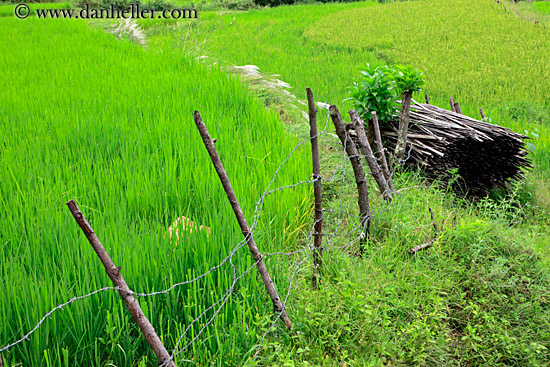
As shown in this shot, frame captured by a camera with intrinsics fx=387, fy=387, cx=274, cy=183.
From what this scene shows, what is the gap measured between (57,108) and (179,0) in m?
22.0

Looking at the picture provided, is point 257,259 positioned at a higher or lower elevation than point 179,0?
lower

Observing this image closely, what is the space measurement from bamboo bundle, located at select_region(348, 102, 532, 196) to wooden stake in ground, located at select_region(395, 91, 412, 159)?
0.09 metres

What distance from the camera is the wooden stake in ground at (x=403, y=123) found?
3.00 meters

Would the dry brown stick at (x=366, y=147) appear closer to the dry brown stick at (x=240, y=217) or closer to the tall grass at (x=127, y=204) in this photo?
the tall grass at (x=127, y=204)

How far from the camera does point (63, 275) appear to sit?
156 centimetres

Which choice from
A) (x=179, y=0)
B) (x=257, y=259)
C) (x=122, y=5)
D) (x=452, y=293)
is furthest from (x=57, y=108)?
(x=179, y=0)

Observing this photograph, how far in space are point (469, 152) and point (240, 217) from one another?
2.32m

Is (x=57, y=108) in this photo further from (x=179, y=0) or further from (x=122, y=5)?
(x=179, y=0)

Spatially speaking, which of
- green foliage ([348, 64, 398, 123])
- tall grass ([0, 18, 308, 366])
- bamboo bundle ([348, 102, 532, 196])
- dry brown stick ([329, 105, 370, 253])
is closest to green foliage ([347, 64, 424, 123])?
green foliage ([348, 64, 398, 123])

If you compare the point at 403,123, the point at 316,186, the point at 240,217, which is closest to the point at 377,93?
the point at 403,123

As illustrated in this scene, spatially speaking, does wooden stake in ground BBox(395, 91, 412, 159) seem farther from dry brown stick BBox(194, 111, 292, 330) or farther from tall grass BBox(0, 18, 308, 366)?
dry brown stick BBox(194, 111, 292, 330)

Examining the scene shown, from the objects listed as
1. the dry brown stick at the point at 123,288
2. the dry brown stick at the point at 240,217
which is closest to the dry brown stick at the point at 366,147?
the dry brown stick at the point at 240,217

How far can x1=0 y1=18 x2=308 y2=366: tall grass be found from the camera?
4.88 feet

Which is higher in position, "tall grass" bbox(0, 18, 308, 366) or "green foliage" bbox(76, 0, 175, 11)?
"green foliage" bbox(76, 0, 175, 11)
